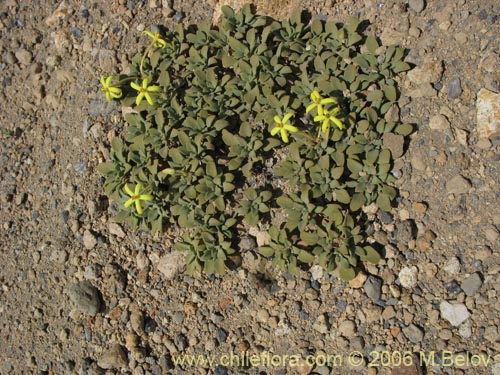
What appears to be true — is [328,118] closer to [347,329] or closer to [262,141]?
[262,141]

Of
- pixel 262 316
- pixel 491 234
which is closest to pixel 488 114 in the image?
pixel 491 234

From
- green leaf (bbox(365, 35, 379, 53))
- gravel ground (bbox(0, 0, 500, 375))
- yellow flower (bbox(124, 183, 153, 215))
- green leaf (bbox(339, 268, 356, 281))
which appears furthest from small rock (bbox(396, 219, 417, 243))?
yellow flower (bbox(124, 183, 153, 215))

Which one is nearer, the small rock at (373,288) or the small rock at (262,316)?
the small rock at (373,288)

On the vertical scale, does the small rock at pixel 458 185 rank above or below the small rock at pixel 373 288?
above

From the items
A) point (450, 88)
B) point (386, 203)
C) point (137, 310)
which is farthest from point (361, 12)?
point (137, 310)

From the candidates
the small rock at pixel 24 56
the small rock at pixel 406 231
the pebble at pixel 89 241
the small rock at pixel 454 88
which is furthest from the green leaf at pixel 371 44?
the small rock at pixel 24 56

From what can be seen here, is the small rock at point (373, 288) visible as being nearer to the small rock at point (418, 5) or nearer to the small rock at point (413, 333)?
the small rock at point (413, 333)
